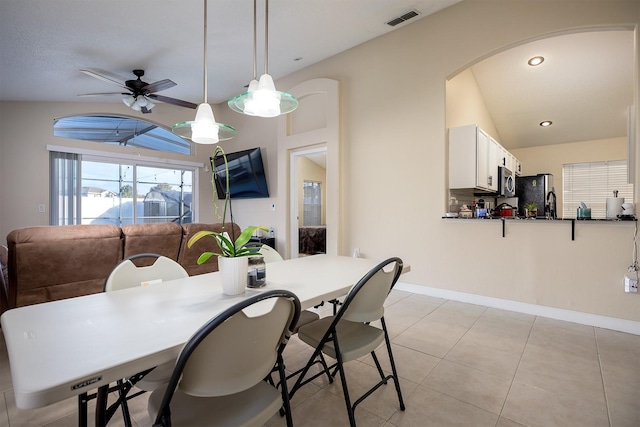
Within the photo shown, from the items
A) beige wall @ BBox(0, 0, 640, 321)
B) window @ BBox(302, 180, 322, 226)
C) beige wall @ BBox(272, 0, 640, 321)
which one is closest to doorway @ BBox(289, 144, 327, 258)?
window @ BBox(302, 180, 322, 226)

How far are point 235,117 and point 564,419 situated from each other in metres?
6.92

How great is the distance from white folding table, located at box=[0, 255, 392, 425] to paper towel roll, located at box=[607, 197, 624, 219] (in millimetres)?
2835

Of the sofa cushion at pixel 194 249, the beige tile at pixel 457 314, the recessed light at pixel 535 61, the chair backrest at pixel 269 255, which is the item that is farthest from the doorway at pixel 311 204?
the chair backrest at pixel 269 255

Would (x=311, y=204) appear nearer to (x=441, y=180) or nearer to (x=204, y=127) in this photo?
(x=441, y=180)

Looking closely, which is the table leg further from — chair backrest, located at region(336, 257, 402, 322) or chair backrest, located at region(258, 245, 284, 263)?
chair backrest, located at region(258, 245, 284, 263)

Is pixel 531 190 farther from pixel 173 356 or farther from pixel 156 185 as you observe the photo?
pixel 156 185

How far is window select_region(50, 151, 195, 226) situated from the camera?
17.2 feet

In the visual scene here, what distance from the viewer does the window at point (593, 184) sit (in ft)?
18.6

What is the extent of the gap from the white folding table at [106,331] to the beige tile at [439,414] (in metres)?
0.77

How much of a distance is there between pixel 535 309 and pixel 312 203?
5936mm

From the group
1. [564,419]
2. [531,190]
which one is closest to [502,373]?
[564,419]

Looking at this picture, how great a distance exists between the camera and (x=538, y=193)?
5434 mm

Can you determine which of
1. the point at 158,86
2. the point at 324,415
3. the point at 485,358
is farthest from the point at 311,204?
the point at 324,415

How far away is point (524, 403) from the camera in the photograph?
1688 millimetres
